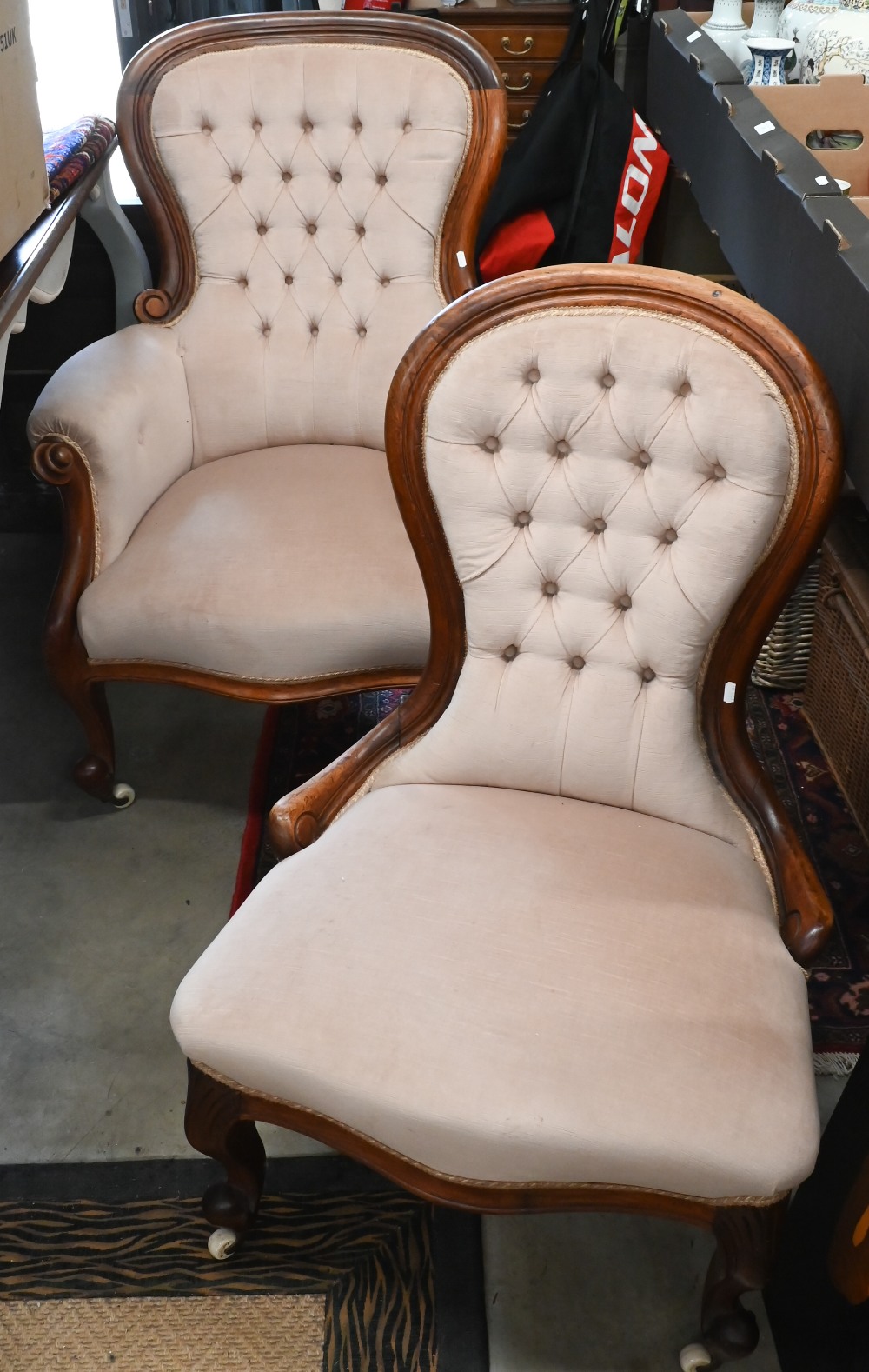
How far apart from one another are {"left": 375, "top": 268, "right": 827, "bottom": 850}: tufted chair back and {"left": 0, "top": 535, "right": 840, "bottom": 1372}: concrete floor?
469 millimetres

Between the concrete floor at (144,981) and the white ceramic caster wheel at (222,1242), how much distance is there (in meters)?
0.13

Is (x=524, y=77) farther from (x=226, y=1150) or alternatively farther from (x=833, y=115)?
(x=226, y=1150)

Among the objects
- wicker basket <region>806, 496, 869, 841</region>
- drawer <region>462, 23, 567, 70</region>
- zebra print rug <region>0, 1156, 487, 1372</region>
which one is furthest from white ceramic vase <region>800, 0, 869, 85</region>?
zebra print rug <region>0, 1156, 487, 1372</region>

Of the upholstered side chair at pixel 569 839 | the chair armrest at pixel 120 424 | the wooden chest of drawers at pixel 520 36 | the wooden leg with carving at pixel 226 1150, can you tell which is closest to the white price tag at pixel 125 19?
the wooden chest of drawers at pixel 520 36

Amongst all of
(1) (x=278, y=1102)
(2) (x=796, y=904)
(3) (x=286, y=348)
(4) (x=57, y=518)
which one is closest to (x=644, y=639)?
(2) (x=796, y=904)

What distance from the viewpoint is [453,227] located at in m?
Answer: 1.77

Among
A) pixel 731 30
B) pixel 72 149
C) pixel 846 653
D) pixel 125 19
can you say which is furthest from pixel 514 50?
pixel 846 653

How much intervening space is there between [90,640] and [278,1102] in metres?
0.79

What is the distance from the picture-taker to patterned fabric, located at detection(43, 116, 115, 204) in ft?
5.58

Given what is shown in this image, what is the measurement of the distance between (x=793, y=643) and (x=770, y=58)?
35.5 inches

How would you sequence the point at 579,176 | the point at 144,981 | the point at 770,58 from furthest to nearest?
the point at 579,176 < the point at 770,58 < the point at 144,981

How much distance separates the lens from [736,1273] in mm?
1014

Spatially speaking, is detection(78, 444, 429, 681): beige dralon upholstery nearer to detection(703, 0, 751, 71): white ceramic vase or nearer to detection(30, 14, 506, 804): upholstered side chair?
detection(30, 14, 506, 804): upholstered side chair

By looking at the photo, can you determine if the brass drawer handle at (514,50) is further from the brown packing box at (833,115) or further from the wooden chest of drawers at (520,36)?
Answer: the brown packing box at (833,115)
